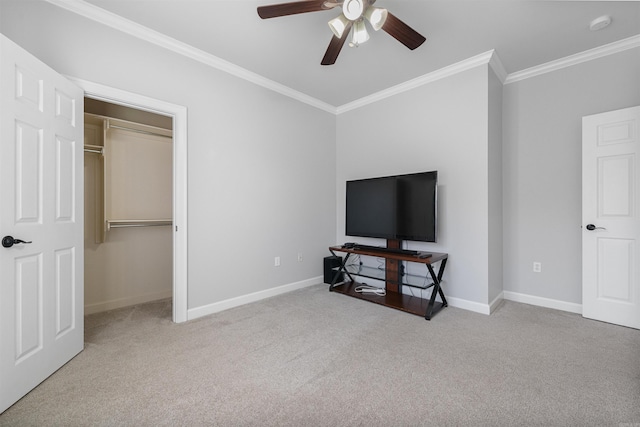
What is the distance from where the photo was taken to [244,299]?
322cm

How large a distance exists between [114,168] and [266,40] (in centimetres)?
224

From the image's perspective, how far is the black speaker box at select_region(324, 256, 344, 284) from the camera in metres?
4.02

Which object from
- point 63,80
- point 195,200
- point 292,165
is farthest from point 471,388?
point 63,80

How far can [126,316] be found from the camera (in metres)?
2.89

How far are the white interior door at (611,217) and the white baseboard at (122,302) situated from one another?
476 cm

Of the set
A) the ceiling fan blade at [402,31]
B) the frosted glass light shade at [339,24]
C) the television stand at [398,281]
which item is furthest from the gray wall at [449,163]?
the frosted glass light shade at [339,24]

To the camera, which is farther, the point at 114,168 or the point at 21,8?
the point at 114,168

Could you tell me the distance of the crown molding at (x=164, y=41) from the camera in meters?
2.16

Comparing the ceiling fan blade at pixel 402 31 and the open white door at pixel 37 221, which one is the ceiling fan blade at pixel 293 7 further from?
the open white door at pixel 37 221

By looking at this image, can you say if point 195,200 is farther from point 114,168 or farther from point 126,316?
point 126,316

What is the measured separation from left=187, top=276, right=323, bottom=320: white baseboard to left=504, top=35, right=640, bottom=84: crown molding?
3581mm

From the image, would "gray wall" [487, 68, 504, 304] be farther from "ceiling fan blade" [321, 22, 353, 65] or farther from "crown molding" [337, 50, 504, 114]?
"ceiling fan blade" [321, 22, 353, 65]

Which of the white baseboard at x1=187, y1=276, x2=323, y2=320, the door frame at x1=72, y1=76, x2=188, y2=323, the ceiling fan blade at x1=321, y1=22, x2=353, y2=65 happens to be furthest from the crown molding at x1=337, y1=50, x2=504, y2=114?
the white baseboard at x1=187, y1=276, x2=323, y2=320

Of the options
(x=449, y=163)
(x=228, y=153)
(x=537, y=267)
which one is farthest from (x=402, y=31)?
(x=537, y=267)
